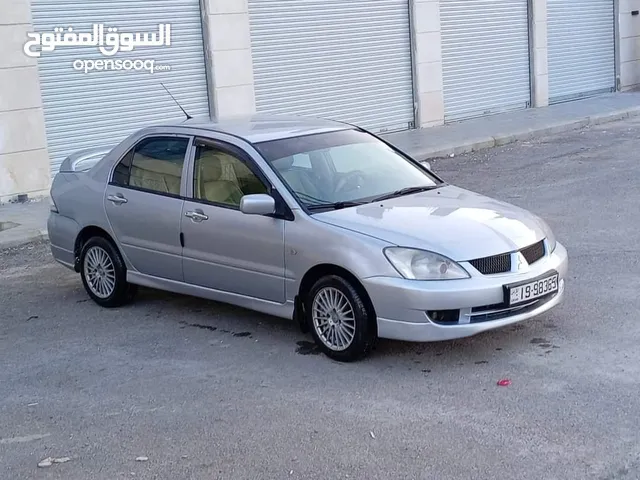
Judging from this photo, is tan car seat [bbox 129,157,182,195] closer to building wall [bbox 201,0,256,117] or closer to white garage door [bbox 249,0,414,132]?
building wall [bbox 201,0,256,117]

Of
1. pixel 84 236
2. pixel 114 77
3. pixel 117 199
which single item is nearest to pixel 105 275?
pixel 84 236

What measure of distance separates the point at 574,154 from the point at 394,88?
15.2ft

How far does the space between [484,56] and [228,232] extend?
1512 centimetres

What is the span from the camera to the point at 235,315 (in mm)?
8016

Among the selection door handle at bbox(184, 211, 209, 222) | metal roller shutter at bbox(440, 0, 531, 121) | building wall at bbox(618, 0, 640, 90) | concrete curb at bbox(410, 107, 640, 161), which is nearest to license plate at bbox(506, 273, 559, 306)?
door handle at bbox(184, 211, 209, 222)

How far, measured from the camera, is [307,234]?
6.82m

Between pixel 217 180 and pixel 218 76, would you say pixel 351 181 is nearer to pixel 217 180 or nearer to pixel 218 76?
pixel 217 180

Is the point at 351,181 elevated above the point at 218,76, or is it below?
below

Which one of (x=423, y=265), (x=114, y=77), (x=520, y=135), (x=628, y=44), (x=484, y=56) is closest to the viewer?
(x=423, y=265)

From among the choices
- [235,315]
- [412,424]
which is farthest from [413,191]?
[412,424]

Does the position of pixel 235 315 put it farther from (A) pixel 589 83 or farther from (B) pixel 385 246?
→ (A) pixel 589 83

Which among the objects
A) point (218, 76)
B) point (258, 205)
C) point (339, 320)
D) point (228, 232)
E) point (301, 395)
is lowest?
point (301, 395)

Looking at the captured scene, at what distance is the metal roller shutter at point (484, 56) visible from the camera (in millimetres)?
20547

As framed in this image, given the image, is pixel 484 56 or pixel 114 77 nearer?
pixel 114 77
